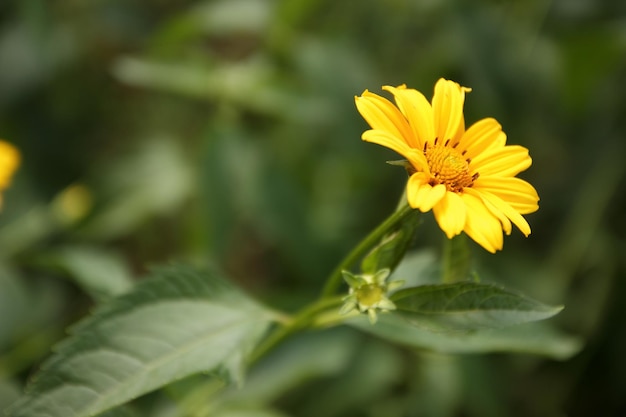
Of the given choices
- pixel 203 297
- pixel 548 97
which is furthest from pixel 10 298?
pixel 548 97

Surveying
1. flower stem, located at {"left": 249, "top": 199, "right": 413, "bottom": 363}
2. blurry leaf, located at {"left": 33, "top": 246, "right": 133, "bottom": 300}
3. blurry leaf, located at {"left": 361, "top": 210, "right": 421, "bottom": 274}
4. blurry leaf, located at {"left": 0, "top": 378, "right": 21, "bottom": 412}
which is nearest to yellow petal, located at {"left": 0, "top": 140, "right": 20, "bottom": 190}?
blurry leaf, located at {"left": 33, "top": 246, "right": 133, "bottom": 300}

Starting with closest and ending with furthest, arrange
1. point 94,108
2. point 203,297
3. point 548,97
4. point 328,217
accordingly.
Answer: point 203,297 < point 328,217 < point 548,97 < point 94,108

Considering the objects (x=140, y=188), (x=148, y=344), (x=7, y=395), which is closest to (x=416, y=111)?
(x=148, y=344)

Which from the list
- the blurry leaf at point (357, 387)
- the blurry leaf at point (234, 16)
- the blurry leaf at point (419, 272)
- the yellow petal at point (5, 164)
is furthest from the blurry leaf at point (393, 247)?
the blurry leaf at point (234, 16)

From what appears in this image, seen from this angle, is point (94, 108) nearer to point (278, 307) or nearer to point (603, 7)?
point (278, 307)

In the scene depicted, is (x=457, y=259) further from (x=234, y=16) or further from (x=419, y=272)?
(x=234, y=16)

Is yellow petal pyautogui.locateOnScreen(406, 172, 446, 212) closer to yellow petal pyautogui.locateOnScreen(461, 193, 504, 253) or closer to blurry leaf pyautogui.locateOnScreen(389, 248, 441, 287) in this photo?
yellow petal pyautogui.locateOnScreen(461, 193, 504, 253)
